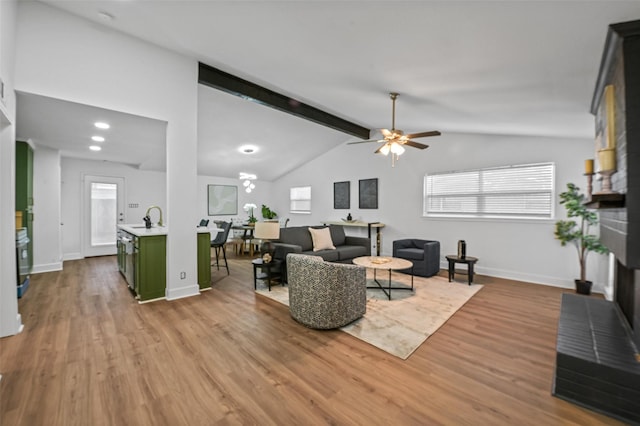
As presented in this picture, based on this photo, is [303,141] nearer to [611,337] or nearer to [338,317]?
[338,317]

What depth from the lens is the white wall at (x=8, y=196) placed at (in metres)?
2.56

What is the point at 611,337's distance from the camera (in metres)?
2.13

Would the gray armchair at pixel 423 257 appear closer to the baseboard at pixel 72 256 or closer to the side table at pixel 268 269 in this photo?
the side table at pixel 268 269

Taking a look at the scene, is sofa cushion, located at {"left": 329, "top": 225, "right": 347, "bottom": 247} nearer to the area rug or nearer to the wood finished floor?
the area rug

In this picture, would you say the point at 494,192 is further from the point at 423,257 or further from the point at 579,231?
the point at 423,257

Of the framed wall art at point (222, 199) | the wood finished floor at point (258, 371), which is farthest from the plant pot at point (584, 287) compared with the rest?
the framed wall art at point (222, 199)

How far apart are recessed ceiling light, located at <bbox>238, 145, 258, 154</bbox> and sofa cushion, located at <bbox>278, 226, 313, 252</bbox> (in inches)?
121

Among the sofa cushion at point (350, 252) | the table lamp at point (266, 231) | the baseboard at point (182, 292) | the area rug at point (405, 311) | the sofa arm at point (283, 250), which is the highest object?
the table lamp at point (266, 231)

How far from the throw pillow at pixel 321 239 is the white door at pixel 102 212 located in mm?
5414

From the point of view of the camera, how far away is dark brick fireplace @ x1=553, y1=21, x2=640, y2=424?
5.48 feet

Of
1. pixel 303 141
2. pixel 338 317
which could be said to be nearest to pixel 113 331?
pixel 338 317

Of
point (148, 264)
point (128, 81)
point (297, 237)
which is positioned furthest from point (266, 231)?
point (128, 81)

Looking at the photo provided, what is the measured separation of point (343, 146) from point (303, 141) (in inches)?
47.2

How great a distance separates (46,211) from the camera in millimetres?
5402
